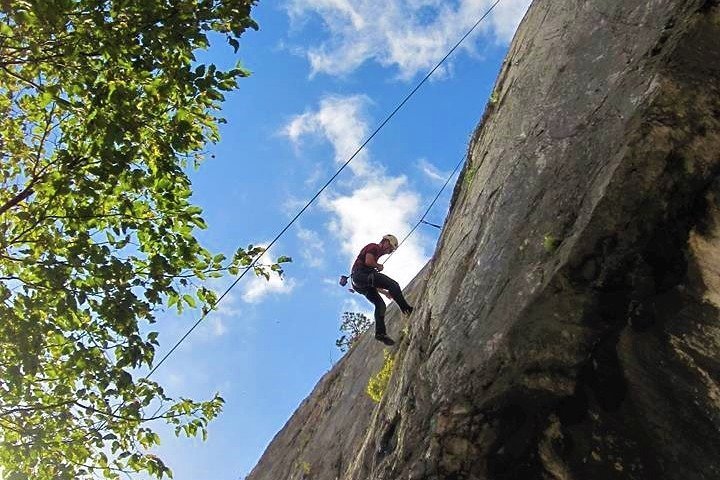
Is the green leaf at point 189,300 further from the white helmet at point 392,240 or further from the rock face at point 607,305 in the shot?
the white helmet at point 392,240

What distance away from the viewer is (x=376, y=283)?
1127 centimetres

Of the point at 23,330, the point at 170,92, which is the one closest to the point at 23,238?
the point at 23,330

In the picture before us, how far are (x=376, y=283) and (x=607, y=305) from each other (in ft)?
22.2

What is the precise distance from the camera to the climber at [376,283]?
11242mm

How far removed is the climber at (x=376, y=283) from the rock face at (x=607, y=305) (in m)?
5.50

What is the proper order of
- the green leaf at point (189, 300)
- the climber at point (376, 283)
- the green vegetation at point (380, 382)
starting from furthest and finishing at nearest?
the climber at point (376, 283) < the green vegetation at point (380, 382) < the green leaf at point (189, 300)

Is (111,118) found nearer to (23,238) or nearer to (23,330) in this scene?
(23,238)

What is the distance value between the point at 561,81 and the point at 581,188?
172 cm

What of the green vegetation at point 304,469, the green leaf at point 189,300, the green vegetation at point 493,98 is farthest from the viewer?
the green vegetation at point 304,469

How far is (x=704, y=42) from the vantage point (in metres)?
4.98

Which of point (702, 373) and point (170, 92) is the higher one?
point (170, 92)

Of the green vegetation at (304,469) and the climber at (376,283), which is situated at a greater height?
the climber at (376,283)

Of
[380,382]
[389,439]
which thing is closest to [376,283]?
[380,382]

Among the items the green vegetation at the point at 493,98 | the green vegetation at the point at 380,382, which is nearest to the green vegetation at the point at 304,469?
the green vegetation at the point at 380,382
